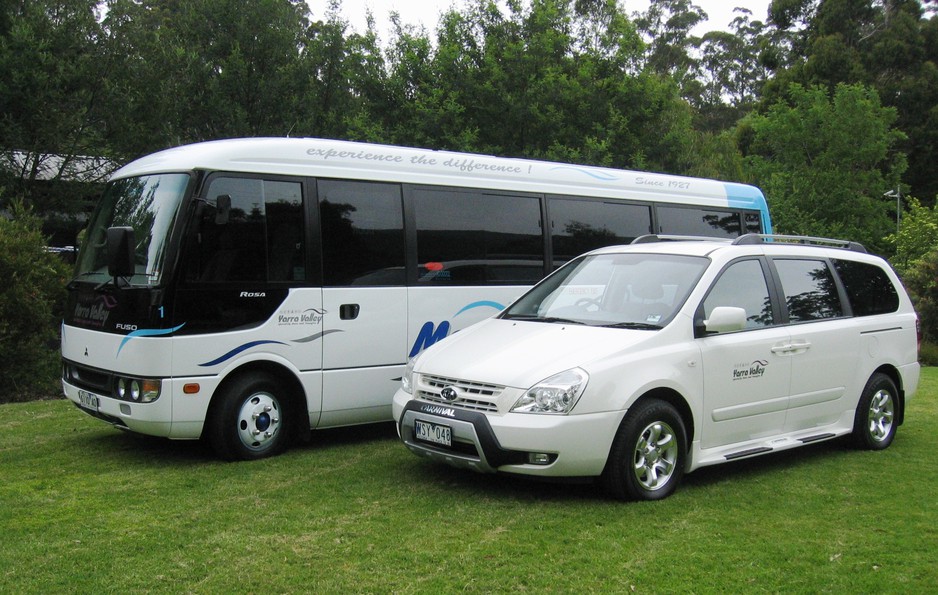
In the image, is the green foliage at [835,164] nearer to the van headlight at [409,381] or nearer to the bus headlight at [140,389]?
the van headlight at [409,381]

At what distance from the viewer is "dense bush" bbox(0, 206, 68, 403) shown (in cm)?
1087

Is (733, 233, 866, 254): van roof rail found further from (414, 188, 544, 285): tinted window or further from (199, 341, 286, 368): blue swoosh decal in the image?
(199, 341, 286, 368): blue swoosh decal

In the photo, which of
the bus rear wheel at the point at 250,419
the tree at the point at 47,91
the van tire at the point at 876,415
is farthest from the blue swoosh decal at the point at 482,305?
the tree at the point at 47,91

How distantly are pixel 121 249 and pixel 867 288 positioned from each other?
21.1 ft

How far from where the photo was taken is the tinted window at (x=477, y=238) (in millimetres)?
8617

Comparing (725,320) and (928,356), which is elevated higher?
(725,320)

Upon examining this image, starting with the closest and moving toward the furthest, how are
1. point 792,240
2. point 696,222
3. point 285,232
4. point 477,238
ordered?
1. point 285,232
2. point 792,240
3. point 477,238
4. point 696,222

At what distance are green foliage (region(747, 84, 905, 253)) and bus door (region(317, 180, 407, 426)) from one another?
27.7 metres

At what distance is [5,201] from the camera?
1439 centimetres

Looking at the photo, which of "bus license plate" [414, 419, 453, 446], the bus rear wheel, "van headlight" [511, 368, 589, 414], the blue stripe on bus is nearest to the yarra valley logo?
"van headlight" [511, 368, 589, 414]

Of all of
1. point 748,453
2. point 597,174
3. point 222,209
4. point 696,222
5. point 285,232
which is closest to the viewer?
point 748,453

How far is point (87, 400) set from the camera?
7523 mm

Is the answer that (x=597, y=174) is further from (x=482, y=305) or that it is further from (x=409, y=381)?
(x=409, y=381)

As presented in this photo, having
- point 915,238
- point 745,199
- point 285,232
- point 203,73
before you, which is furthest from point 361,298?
point 915,238
